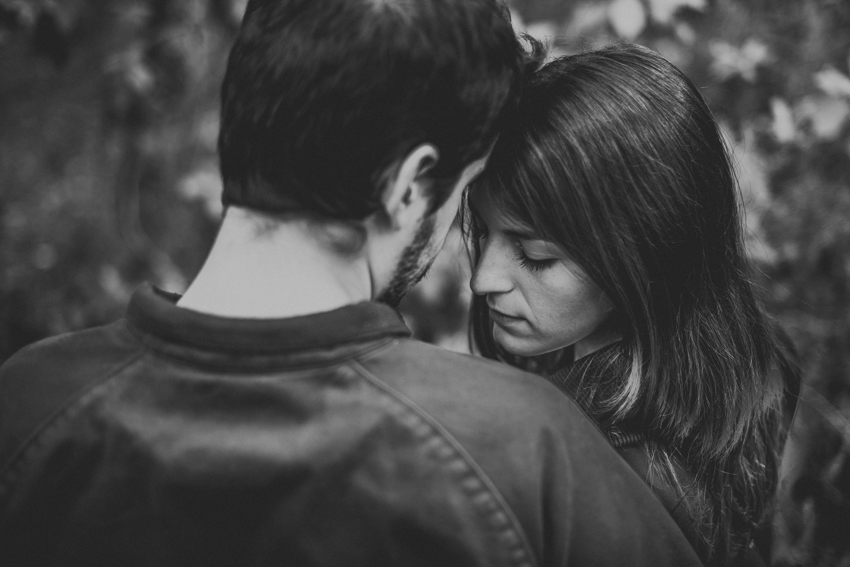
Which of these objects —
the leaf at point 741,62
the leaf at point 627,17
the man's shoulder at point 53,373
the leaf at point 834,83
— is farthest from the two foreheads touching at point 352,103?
the leaf at point 741,62

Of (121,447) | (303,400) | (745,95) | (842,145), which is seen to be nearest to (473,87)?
(303,400)

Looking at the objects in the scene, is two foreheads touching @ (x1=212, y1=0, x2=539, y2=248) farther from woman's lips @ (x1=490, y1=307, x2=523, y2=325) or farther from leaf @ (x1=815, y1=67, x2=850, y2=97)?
leaf @ (x1=815, y1=67, x2=850, y2=97)

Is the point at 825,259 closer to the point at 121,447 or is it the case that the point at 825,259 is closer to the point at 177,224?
the point at 121,447

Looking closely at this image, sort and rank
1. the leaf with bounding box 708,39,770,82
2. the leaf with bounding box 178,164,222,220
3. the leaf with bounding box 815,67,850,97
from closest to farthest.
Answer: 1. the leaf with bounding box 815,67,850,97
2. the leaf with bounding box 708,39,770,82
3. the leaf with bounding box 178,164,222,220

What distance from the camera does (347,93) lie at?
95cm

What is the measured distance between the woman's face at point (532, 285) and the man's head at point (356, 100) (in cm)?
41

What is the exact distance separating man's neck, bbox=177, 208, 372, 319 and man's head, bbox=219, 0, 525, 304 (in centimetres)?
4

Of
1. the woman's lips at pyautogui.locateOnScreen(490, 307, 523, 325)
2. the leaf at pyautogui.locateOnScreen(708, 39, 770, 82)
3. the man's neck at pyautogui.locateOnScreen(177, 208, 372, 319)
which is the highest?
the leaf at pyautogui.locateOnScreen(708, 39, 770, 82)

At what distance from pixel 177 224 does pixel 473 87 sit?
396 centimetres

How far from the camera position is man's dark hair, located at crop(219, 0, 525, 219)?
37.1 inches

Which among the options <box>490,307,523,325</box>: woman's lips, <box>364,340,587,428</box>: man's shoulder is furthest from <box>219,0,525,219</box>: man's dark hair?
<box>490,307,523,325</box>: woman's lips

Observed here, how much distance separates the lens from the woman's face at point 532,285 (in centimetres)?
146

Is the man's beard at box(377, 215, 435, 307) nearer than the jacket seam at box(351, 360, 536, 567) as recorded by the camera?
No

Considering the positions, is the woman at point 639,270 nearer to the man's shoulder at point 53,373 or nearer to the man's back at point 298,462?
the man's back at point 298,462
